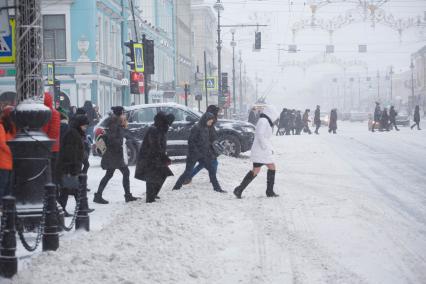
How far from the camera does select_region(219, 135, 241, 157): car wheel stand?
2052cm

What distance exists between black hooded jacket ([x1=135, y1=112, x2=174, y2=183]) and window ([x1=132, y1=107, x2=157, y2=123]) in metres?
7.96

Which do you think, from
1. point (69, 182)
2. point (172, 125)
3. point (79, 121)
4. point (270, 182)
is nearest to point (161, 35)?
point (172, 125)

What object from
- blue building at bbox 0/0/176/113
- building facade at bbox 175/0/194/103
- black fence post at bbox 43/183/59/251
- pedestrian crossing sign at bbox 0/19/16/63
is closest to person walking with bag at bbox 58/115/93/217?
pedestrian crossing sign at bbox 0/19/16/63

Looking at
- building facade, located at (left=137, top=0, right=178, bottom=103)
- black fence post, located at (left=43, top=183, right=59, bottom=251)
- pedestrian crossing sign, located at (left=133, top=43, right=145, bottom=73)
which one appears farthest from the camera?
building facade, located at (left=137, top=0, right=178, bottom=103)

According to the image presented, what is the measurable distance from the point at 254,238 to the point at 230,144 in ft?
40.1

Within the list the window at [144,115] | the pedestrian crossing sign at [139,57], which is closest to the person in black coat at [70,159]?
the window at [144,115]

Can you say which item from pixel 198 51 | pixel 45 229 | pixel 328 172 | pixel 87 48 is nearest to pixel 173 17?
pixel 198 51

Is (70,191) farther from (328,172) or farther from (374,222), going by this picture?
(328,172)

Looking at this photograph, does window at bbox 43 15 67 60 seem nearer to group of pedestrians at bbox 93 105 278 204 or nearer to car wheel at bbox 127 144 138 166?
car wheel at bbox 127 144 138 166

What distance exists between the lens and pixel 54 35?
35.7 m

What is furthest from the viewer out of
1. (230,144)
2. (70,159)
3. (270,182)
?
(230,144)

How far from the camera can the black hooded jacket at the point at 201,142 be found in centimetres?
1299

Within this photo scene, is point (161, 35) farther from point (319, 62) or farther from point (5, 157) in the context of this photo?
point (5, 157)

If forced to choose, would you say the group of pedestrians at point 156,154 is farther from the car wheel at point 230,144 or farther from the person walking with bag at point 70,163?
the car wheel at point 230,144
